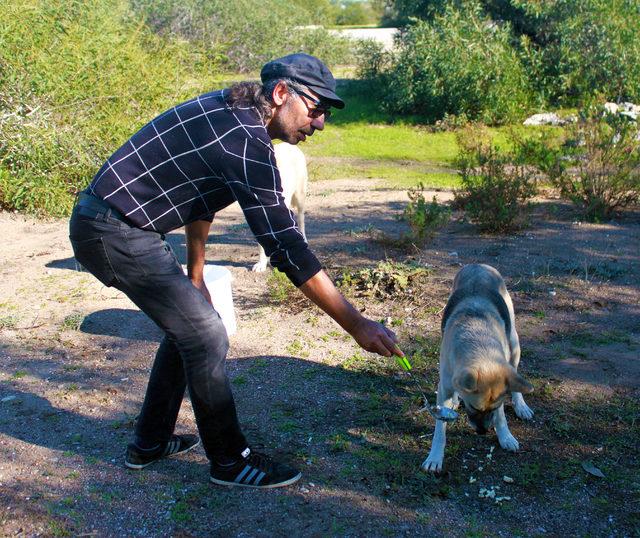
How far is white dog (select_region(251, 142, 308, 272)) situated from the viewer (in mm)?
7566

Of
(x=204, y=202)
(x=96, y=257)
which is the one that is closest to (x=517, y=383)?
(x=204, y=202)

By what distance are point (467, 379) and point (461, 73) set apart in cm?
1565

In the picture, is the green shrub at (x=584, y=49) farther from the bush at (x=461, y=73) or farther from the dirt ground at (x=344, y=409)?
the dirt ground at (x=344, y=409)

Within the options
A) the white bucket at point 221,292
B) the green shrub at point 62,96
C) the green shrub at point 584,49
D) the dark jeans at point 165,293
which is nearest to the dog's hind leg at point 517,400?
the dark jeans at point 165,293

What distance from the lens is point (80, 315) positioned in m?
6.36

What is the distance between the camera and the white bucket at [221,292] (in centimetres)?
544

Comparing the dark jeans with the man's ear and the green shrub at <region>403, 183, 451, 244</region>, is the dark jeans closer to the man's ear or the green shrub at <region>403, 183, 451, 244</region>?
the man's ear

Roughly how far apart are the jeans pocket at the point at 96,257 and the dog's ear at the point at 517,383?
224 cm

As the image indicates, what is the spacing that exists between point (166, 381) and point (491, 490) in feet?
6.50

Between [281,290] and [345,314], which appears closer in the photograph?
[345,314]

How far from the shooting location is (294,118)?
10.6 feet

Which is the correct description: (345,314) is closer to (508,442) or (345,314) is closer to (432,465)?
(432,465)

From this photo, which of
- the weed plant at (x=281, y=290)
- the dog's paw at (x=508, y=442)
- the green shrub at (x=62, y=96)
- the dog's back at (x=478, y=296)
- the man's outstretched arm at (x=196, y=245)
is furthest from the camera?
the green shrub at (x=62, y=96)

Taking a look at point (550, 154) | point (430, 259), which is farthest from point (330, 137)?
point (430, 259)
